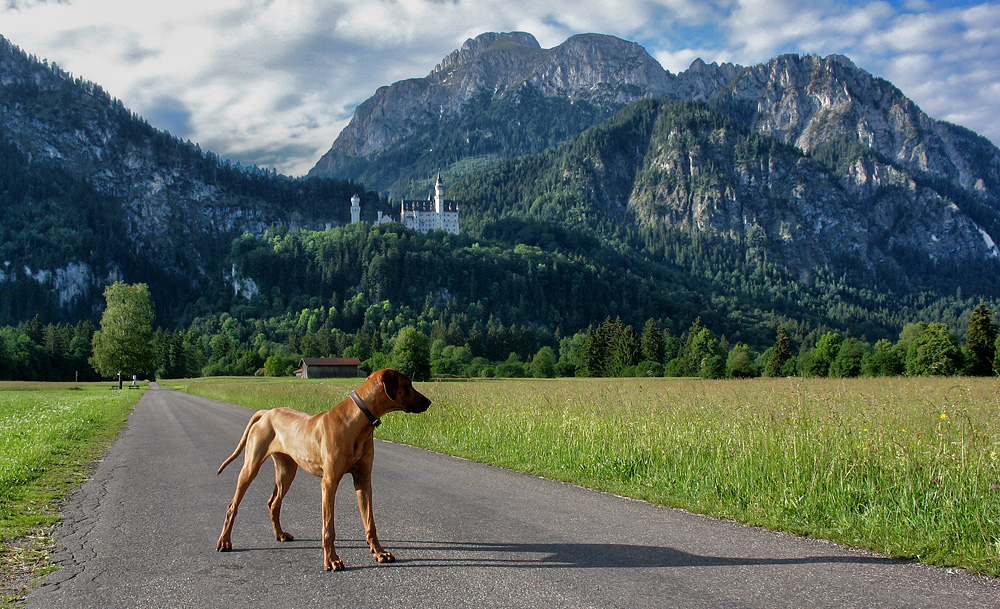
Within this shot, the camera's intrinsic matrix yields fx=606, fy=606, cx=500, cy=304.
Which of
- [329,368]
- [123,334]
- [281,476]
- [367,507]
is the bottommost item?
[329,368]

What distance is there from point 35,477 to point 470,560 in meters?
10.1

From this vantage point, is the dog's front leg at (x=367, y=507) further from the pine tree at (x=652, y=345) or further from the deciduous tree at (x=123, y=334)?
the pine tree at (x=652, y=345)

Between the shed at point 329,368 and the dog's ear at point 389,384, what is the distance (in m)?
113

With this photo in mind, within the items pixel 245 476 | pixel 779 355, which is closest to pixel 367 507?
pixel 245 476

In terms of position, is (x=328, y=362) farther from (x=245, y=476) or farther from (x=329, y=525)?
(x=329, y=525)

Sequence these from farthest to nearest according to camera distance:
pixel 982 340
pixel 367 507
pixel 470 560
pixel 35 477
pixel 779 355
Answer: pixel 779 355, pixel 982 340, pixel 35 477, pixel 470 560, pixel 367 507

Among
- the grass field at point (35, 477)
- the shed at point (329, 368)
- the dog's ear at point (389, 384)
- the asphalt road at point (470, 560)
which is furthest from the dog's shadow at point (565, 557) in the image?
the shed at point (329, 368)

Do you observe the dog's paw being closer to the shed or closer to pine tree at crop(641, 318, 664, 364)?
pine tree at crop(641, 318, 664, 364)

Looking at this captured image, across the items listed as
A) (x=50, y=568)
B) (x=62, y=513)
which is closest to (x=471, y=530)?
(x=50, y=568)

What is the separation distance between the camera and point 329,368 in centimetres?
11856

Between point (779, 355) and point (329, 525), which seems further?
point (779, 355)

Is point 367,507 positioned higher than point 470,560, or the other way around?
point 367,507

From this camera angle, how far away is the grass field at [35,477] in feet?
20.3

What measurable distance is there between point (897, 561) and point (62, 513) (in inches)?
419
